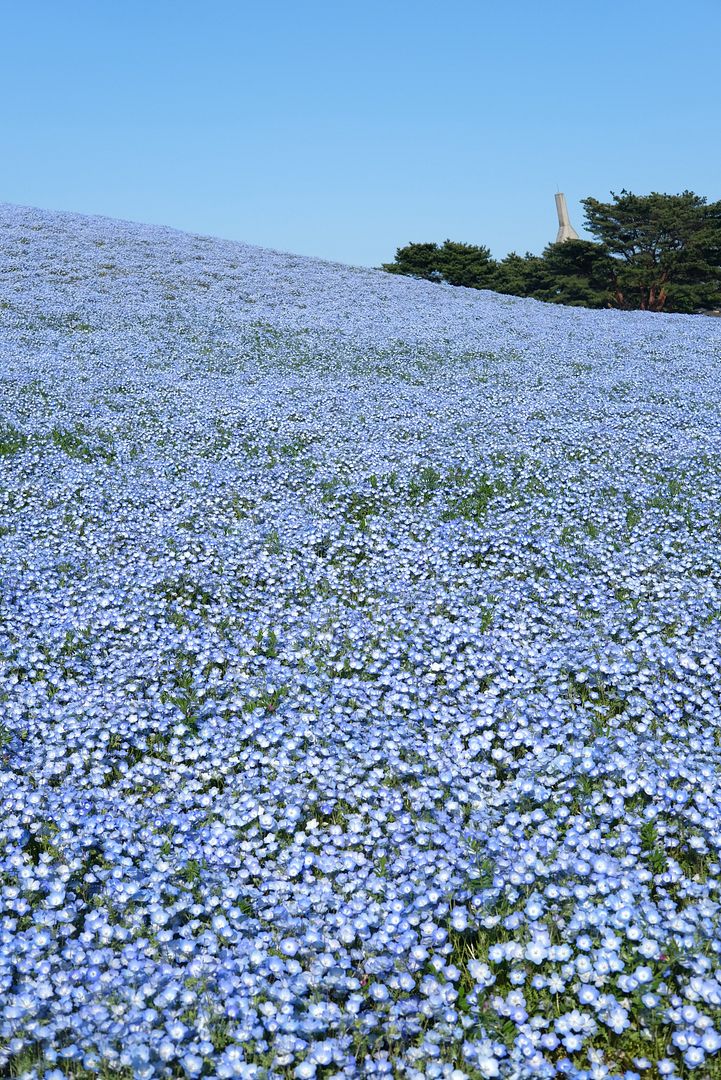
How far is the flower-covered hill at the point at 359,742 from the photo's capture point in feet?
12.2

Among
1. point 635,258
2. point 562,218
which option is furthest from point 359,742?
point 562,218

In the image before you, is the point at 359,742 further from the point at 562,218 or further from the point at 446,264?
the point at 562,218

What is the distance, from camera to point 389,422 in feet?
41.8

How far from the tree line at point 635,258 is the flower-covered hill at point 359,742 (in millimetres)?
30881

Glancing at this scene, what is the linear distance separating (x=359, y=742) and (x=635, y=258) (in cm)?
4132

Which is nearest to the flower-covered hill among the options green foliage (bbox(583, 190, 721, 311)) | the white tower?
green foliage (bbox(583, 190, 721, 311))

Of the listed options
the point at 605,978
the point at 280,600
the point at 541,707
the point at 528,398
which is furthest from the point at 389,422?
the point at 605,978

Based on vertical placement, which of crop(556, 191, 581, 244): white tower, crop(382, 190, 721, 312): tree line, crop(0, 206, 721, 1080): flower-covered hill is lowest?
crop(0, 206, 721, 1080): flower-covered hill

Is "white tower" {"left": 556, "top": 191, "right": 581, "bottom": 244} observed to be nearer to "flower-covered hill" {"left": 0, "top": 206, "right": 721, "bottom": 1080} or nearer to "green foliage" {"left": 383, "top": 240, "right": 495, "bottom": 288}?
"green foliage" {"left": 383, "top": 240, "right": 495, "bottom": 288}

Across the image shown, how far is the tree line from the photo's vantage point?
40.3m

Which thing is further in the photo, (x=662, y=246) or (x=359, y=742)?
(x=662, y=246)

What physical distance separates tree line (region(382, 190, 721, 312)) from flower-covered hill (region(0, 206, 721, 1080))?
30881 mm

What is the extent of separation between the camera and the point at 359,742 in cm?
561

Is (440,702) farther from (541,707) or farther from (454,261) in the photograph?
(454,261)
